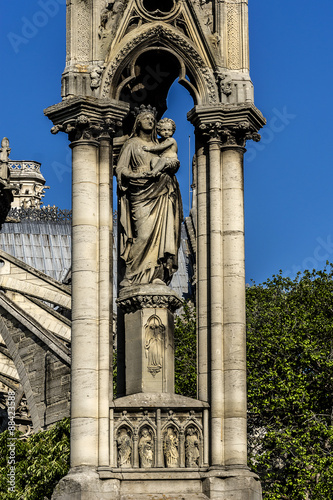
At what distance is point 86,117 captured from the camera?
22062 millimetres

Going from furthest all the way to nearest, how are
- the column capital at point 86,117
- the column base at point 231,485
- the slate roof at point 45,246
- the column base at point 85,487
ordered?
1. the slate roof at point 45,246
2. the column capital at point 86,117
3. the column base at point 231,485
4. the column base at point 85,487

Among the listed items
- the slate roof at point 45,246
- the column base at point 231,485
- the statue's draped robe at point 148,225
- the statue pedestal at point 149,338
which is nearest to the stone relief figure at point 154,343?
the statue pedestal at point 149,338

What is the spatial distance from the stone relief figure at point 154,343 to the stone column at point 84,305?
84cm

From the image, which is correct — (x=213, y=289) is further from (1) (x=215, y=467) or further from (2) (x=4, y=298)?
(2) (x=4, y=298)

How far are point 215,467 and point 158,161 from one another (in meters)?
4.02

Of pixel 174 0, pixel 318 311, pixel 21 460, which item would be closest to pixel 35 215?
pixel 318 311

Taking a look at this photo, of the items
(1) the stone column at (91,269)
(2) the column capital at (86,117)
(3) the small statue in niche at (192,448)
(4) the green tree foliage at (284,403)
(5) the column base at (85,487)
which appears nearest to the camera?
(5) the column base at (85,487)

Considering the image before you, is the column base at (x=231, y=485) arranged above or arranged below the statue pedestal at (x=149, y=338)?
below

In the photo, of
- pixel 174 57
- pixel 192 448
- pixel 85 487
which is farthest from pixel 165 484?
pixel 174 57

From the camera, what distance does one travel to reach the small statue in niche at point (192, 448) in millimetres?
21500

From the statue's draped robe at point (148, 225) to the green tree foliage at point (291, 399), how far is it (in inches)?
729

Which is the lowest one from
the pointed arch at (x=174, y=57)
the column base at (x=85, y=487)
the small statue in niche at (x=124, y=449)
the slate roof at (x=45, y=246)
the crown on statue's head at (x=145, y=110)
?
the column base at (x=85, y=487)

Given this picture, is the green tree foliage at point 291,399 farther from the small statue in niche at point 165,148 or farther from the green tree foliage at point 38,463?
the small statue in niche at point 165,148

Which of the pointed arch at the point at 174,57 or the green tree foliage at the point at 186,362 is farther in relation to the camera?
the green tree foliage at the point at 186,362
